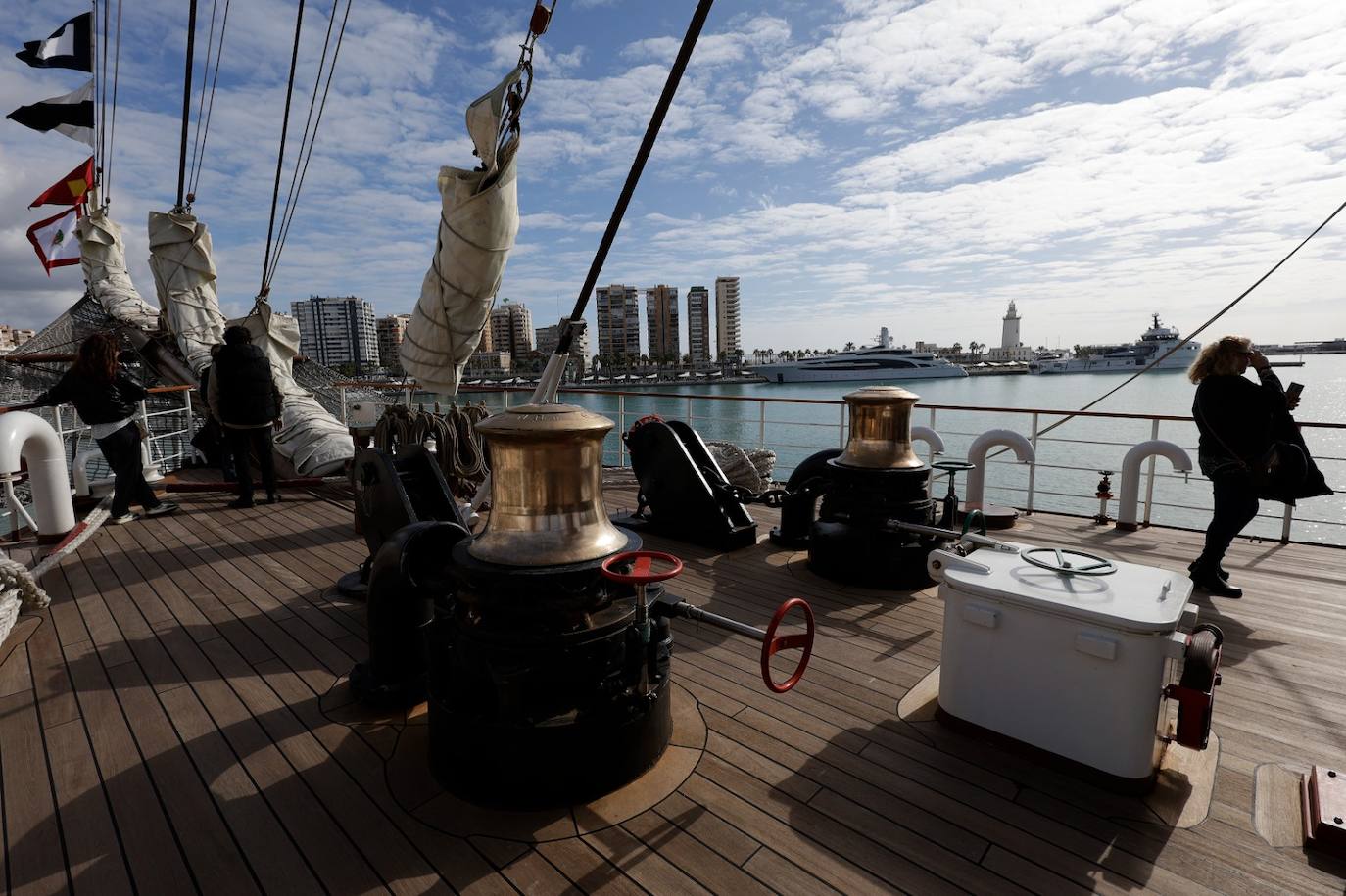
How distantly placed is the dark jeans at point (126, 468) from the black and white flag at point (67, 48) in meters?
7.41

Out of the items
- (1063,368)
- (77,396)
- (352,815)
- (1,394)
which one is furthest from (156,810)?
(1063,368)

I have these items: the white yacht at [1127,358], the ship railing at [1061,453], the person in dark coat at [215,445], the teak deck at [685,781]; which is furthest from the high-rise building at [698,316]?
the teak deck at [685,781]

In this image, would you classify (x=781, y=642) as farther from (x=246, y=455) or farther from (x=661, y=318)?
(x=661, y=318)

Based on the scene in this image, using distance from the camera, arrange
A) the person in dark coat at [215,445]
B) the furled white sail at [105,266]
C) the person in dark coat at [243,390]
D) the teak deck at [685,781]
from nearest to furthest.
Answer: the teak deck at [685,781]
the person in dark coat at [243,390]
the person in dark coat at [215,445]
the furled white sail at [105,266]

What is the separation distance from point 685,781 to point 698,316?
11396 centimetres

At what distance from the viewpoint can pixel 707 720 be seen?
94.9 inches

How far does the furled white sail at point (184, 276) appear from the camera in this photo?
9141mm

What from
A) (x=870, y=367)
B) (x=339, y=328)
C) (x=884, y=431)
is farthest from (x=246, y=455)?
(x=339, y=328)

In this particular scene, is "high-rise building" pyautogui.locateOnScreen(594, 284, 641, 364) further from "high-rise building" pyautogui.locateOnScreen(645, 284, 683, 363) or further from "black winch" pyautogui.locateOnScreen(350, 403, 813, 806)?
"black winch" pyautogui.locateOnScreen(350, 403, 813, 806)

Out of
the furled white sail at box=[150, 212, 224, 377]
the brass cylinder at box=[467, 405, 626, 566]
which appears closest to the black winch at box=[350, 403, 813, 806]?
the brass cylinder at box=[467, 405, 626, 566]

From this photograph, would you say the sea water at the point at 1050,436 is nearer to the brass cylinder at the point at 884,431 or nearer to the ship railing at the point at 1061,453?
the ship railing at the point at 1061,453

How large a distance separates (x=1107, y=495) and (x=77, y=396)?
7.08 metres

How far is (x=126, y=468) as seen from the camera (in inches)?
193

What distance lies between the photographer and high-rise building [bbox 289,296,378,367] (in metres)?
120
